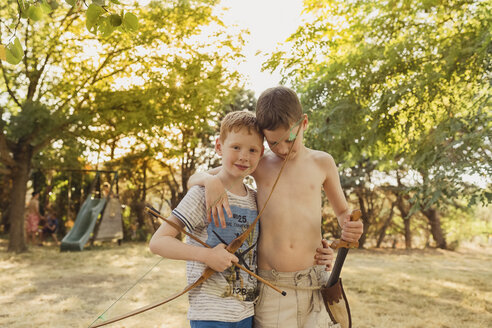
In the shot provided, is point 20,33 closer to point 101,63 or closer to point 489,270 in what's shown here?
point 101,63

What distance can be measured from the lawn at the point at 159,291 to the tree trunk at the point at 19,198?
0.42 meters

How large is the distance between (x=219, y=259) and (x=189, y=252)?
11 centimetres

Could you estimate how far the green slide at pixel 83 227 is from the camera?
9.91 metres

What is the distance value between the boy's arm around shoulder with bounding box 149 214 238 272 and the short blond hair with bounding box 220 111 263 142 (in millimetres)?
456

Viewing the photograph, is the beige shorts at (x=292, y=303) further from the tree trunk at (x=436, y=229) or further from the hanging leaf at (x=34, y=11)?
the tree trunk at (x=436, y=229)

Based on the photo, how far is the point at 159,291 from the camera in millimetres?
5938

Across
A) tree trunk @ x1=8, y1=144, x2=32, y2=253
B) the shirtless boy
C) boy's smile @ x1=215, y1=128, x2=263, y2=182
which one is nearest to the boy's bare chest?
the shirtless boy

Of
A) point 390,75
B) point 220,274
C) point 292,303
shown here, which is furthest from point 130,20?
point 390,75

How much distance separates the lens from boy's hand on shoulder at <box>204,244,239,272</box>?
1476mm

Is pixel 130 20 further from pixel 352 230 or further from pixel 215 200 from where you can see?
pixel 352 230

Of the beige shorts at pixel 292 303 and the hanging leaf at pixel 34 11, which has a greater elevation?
the hanging leaf at pixel 34 11

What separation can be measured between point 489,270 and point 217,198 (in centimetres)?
937

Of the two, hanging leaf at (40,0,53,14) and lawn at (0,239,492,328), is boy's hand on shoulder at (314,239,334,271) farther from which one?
lawn at (0,239,492,328)

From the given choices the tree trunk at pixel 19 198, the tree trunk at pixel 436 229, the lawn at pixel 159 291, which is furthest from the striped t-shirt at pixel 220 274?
the tree trunk at pixel 436 229
